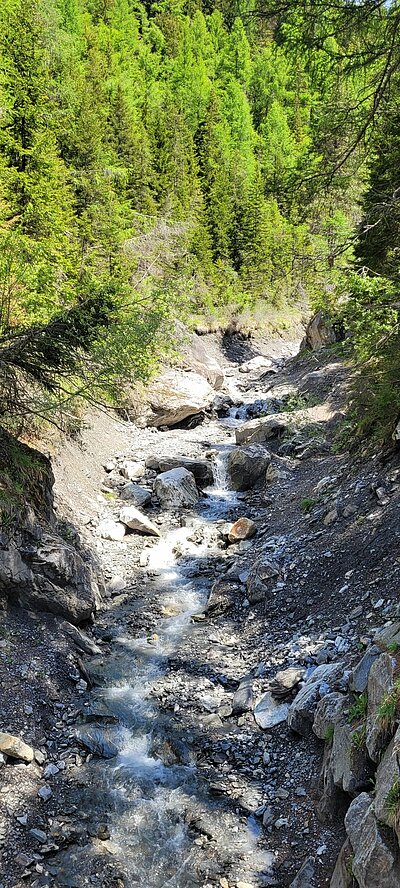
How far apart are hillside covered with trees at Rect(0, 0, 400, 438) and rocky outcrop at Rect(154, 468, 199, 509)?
3.49m

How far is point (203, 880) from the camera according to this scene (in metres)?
5.48

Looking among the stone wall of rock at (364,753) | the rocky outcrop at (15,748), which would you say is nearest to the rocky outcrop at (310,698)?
the stone wall of rock at (364,753)

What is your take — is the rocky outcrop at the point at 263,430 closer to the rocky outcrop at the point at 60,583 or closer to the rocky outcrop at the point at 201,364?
the rocky outcrop at the point at 201,364

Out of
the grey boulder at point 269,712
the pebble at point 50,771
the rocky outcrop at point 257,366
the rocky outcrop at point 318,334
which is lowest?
the pebble at point 50,771

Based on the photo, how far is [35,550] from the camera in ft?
29.6

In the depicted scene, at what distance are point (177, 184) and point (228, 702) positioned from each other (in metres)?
37.7

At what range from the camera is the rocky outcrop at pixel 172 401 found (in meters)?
20.6

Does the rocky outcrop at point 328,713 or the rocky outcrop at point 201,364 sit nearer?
the rocky outcrop at point 328,713

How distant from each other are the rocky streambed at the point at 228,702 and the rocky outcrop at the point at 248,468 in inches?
48.0

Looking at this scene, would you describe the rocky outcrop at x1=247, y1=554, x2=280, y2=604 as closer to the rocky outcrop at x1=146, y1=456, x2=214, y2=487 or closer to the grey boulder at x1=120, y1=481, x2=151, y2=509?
the grey boulder at x1=120, y1=481, x2=151, y2=509

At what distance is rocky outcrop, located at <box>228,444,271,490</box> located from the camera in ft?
50.8

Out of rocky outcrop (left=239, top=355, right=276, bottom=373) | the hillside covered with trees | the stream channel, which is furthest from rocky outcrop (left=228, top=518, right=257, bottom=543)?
rocky outcrop (left=239, top=355, right=276, bottom=373)

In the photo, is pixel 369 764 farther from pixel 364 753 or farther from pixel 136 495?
pixel 136 495

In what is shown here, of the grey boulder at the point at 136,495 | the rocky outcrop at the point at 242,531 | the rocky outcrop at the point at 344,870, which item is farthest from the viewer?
the grey boulder at the point at 136,495
